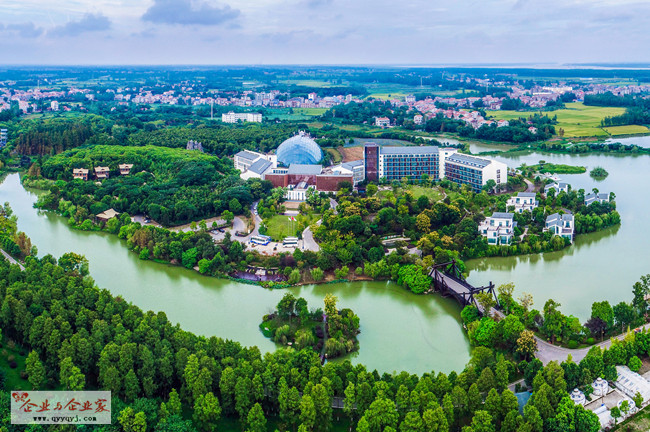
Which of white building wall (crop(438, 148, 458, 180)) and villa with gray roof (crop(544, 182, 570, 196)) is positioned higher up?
white building wall (crop(438, 148, 458, 180))

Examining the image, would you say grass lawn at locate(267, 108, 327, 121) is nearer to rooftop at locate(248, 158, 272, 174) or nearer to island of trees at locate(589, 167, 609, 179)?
rooftop at locate(248, 158, 272, 174)

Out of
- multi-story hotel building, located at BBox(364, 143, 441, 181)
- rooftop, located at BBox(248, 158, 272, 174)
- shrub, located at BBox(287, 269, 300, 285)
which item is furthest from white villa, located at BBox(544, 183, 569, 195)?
shrub, located at BBox(287, 269, 300, 285)

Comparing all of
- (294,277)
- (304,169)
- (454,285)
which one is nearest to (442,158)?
(304,169)

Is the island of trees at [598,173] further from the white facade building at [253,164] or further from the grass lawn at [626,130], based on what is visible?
the white facade building at [253,164]

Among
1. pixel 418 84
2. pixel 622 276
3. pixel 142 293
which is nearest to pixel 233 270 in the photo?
pixel 142 293

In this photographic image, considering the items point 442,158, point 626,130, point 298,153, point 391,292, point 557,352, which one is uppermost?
point 626,130

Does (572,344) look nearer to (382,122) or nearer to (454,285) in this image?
(454,285)

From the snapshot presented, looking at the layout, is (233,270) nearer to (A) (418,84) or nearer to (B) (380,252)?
(B) (380,252)
